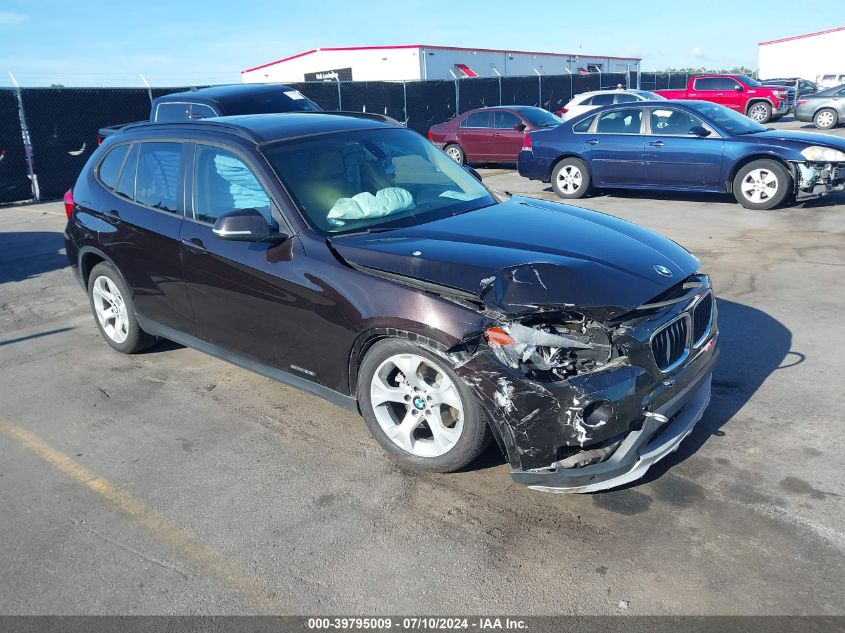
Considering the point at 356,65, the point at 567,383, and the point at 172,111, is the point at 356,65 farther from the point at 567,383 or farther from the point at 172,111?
the point at 567,383

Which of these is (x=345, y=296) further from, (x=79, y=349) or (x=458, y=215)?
(x=79, y=349)

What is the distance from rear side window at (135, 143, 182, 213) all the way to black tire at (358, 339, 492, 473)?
1.99 meters

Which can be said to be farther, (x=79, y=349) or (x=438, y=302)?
(x=79, y=349)

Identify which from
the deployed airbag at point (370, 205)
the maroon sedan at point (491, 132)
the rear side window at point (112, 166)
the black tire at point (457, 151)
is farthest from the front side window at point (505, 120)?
the deployed airbag at point (370, 205)

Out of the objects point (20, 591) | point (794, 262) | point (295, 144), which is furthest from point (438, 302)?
point (794, 262)

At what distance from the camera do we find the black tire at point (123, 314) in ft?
18.6

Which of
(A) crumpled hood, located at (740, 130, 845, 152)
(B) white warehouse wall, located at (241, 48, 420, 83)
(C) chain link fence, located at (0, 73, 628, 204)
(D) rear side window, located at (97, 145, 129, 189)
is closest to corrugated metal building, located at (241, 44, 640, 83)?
(B) white warehouse wall, located at (241, 48, 420, 83)

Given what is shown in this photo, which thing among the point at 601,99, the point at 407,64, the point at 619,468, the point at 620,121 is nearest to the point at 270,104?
the point at 620,121

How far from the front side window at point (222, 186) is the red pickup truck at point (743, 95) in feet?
80.6

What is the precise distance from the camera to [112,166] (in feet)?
18.9

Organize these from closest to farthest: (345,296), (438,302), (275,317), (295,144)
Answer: (438,302) → (345,296) → (275,317) → (295,144)

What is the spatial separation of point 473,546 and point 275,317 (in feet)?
5.96

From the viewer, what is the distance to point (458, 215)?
4582 millimetres

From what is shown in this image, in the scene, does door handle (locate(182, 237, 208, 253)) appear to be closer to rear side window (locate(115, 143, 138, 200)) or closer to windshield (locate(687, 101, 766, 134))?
rear side window (locate(115, 143, 138, 200))
